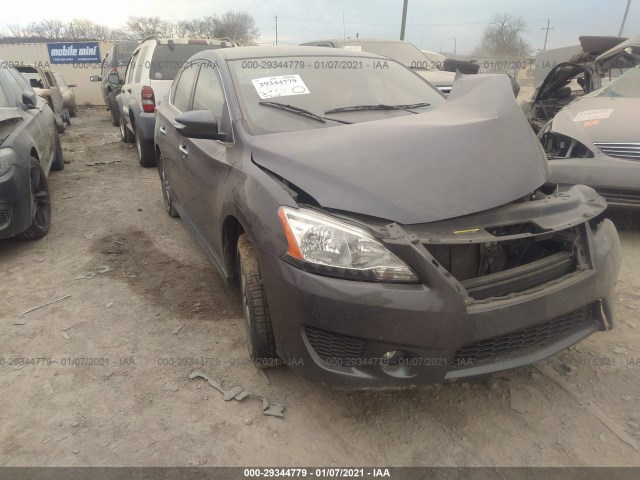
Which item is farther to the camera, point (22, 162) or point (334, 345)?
point (22, 162)

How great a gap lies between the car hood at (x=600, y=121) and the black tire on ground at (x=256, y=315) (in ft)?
11.3

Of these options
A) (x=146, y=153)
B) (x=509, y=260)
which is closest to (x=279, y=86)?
(x=509, y=260)

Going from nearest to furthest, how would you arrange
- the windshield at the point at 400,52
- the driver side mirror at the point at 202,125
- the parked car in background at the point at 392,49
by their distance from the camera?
the driver side mirror at the point at 202,125
the parked car in background at the point at 392,49
the windshield at the point at 400,52

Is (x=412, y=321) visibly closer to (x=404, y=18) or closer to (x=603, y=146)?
(x=603, y=146)

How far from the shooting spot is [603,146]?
4.03m

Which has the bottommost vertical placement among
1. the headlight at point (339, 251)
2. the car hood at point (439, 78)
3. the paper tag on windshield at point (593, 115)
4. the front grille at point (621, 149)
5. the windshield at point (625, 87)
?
the front grille at point (621, 149)

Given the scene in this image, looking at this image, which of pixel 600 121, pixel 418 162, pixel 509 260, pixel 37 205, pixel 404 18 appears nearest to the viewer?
pixel 418 162

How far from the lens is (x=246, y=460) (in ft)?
6.46

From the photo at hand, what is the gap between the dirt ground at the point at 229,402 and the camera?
200cm

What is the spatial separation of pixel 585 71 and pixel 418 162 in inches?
183

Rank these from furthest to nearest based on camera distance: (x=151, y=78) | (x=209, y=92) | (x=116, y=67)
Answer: (x=116, y=67), (x=151, y=78), (x=209, y=92)

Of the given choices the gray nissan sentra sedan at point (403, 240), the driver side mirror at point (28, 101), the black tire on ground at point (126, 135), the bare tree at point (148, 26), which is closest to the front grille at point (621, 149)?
the gray nissan sentra sedan at point (403, 240)

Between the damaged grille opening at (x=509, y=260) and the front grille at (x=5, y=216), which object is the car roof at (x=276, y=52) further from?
the front grille at (x=5, y=216)

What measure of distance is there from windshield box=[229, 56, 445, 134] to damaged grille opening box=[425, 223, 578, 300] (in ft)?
3.71
